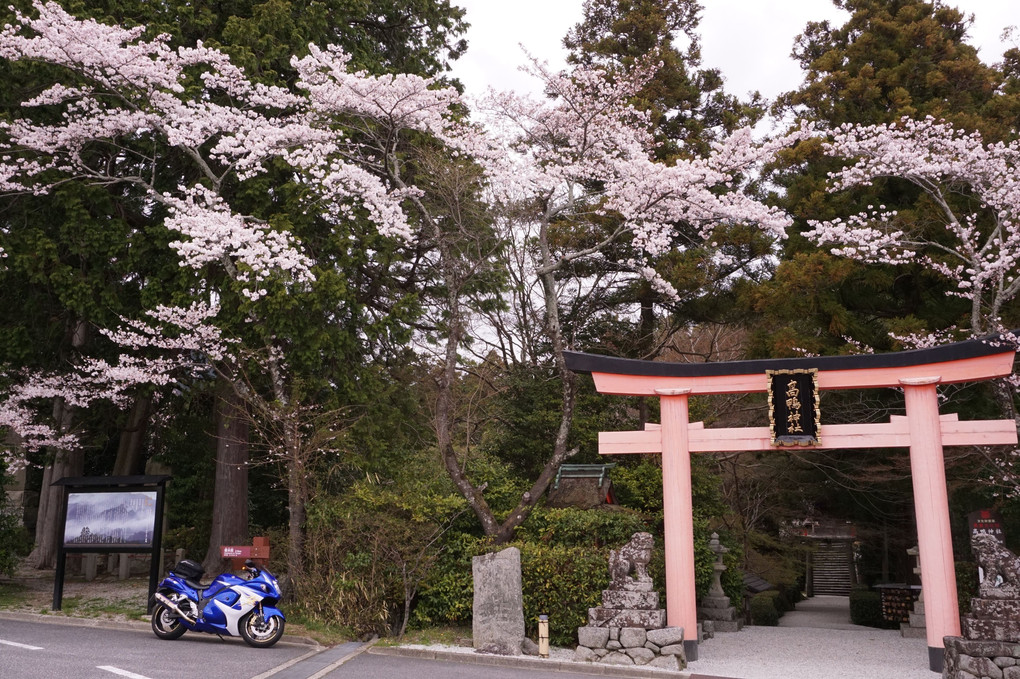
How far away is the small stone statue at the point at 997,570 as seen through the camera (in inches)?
321

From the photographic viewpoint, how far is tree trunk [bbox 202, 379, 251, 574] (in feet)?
48.0

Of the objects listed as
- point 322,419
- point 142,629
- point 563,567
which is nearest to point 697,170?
point 563,567

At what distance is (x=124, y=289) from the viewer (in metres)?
14.1

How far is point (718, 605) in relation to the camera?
14.3 m

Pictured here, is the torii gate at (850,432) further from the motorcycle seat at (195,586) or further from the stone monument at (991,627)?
the motorcycle seat at (195,586)

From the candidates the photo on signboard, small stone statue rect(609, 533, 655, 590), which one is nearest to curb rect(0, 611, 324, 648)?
the photo on signboard

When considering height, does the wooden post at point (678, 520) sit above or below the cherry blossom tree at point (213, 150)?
below

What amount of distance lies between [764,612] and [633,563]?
1176cm

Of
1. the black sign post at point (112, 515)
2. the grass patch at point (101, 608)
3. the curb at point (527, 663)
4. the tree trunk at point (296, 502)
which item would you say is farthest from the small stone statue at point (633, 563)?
the grass patch at point (101, 608)

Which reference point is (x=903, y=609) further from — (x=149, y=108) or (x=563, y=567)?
(x=149, y=108)

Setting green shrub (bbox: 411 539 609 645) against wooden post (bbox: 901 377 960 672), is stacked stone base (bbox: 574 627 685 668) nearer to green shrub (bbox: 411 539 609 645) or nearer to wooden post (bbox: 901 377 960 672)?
green shrub (bbox: 411 539 609 645)

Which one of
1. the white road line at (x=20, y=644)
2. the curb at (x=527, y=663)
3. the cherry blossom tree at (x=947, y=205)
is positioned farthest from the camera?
the cherry blossom tree at (x=947, y=205)

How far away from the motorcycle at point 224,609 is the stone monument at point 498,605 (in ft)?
8.15

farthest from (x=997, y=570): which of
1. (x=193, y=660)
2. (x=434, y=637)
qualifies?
(x=193, y=660)
